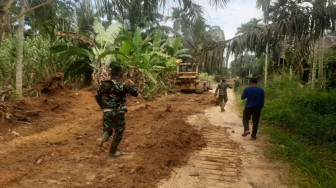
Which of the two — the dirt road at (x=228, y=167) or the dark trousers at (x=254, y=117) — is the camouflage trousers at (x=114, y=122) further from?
the dark trousers at (x=254, y=117)

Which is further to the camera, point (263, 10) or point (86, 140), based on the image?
point (263, 10)

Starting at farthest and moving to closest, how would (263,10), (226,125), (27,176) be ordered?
(263,10) → (226,125) → (27,176)

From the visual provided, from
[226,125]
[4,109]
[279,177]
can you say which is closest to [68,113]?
[4,109]

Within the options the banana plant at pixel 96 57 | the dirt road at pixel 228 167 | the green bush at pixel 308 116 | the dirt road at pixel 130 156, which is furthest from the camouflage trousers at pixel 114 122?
the banana plant at pixel 96 57

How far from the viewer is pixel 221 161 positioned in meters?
3.86

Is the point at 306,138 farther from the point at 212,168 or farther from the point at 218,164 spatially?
the point at 212,168

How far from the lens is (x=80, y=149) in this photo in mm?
4215

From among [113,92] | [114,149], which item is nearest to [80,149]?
[114,149]

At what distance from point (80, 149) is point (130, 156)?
97cm

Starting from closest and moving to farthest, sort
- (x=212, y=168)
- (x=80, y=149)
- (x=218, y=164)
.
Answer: (x=212, y=168) → (x=218, y=164) → (x=80, y=149)

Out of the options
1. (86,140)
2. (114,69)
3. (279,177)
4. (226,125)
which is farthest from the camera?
(226,125)

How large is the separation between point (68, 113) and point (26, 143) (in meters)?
2.89

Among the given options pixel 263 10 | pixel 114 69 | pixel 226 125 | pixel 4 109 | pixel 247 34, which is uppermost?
pixel 263 10

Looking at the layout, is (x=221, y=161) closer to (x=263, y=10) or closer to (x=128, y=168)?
(x=128, y=168)
